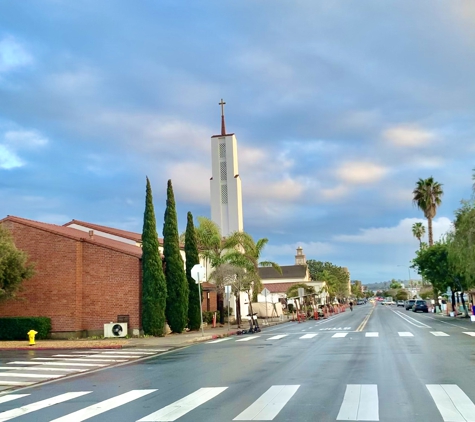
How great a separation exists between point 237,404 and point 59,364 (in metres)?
10.2

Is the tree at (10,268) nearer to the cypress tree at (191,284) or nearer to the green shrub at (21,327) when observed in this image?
the green shrub at (21,327)

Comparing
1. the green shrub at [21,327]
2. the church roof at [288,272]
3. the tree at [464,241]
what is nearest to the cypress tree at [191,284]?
the green shrub at [21,327]

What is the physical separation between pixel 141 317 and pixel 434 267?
3084 centimetres

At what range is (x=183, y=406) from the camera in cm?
929

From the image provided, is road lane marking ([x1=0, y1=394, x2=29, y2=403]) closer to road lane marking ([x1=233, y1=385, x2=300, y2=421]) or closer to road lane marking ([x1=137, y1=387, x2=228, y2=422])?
road lane marking ([x1=137, y1=387, x2=228, y2=422])

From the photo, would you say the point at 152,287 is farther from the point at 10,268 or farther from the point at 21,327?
the point at 10,268

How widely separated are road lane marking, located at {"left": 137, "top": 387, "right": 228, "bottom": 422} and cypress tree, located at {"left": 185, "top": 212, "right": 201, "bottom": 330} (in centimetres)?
2409

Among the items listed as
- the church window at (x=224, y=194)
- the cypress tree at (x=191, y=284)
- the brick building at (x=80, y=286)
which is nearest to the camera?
the brick building at (x=80, y=286)

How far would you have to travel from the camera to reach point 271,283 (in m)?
114

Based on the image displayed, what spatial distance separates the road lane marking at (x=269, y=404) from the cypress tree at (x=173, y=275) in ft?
70.1

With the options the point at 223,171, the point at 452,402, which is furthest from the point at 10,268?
the point at 223,171

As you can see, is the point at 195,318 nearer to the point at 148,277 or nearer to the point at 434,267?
the point at 148,277

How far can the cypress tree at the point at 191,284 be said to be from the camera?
34844mm

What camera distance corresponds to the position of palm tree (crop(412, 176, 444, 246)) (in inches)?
2554
